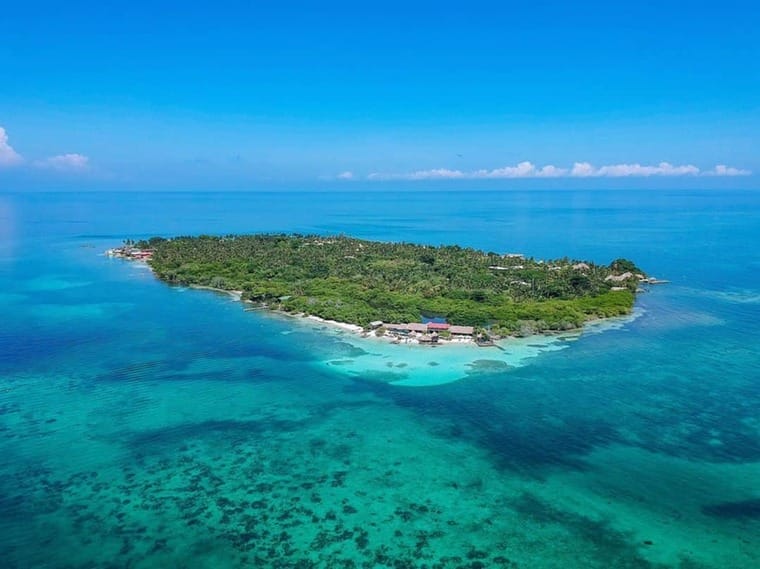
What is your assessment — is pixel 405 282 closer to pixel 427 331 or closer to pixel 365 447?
pixel 427 331

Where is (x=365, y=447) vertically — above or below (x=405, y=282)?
below

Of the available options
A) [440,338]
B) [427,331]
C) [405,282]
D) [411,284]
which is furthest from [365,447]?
[405,282]

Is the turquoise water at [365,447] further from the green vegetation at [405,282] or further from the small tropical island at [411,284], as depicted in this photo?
the green vegetation at [405,282]

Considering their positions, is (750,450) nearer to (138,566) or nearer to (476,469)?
(476,469)

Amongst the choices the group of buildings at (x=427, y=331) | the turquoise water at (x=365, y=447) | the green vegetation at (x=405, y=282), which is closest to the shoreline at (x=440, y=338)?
the group of buildings at (x=427, y=331)

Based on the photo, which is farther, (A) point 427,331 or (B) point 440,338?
(A) point 427,331

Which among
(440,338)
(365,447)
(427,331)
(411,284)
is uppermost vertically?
(411,284)

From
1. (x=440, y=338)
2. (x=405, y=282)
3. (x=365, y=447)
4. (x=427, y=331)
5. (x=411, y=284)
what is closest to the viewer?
(x=365, y=447)
